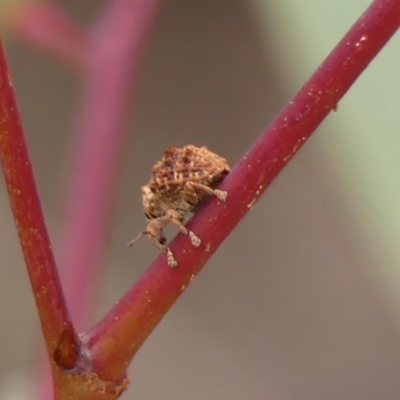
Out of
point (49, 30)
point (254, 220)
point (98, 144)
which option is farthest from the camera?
point (254, 220)

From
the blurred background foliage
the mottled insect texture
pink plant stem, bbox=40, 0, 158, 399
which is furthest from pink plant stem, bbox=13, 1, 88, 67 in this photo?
the mottled insect texture

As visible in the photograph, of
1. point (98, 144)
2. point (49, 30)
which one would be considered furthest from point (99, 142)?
point (49, 30)

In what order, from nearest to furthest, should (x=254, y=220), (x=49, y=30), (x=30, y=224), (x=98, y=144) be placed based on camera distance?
(x=30, y=224) → (x=98, y=144) → (x=49, y=30) → (x=254, y=220)

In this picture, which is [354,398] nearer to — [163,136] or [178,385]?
[178,385]

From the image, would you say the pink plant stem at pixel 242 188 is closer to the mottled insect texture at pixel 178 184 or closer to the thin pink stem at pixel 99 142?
the mottled insect texture at pixel 178 184

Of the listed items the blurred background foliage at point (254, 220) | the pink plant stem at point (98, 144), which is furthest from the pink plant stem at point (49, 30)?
the blurred background foliage at point (254, 220)

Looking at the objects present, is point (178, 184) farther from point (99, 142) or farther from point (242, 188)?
point (99, 142)
